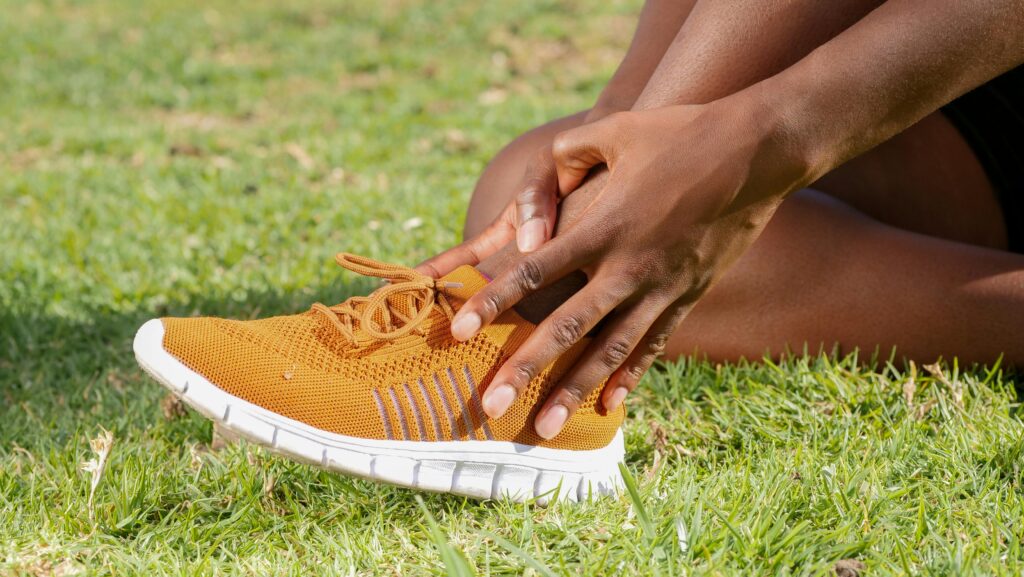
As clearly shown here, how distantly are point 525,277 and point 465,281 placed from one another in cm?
17

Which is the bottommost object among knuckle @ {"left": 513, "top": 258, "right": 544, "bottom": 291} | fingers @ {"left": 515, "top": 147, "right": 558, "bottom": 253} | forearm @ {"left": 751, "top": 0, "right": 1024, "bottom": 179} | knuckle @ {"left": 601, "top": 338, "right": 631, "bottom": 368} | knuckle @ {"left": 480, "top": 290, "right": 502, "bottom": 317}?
knuckle @ {"left": 601, "top": 338, "right": 631, "bottom": 368}

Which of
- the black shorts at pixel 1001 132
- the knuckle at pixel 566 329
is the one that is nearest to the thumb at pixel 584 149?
the knuckle at pixel 566 329

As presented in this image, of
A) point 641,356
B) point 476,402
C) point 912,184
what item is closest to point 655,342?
point 641,356

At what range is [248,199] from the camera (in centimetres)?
381

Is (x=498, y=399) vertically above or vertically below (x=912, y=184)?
below

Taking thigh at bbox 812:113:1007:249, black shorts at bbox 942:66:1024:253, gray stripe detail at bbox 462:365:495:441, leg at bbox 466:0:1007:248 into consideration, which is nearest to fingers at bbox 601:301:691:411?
gray stripe detail at bbox 462:365:495:441

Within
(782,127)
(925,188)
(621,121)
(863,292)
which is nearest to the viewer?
(782,127)

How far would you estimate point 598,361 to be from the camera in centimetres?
150

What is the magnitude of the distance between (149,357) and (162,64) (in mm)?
5859

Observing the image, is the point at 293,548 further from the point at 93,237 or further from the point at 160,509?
the point at 93,237

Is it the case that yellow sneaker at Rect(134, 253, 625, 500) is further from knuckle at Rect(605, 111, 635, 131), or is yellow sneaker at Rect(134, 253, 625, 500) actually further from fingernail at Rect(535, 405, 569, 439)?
knuckle at Rect(605, 111, 635, 131)

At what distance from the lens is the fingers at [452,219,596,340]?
141 cm

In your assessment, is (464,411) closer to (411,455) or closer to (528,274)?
(411,455)

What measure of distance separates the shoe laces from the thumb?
262mm
